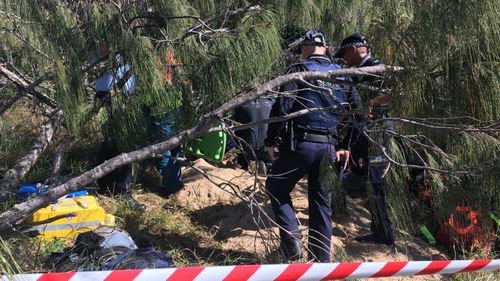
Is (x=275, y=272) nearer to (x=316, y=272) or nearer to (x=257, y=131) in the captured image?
(x=316, y=272)

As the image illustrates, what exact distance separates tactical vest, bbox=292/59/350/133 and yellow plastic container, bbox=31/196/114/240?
138 centimetres

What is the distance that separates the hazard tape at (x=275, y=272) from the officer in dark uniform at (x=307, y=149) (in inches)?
16.6

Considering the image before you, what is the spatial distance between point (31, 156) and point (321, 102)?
61.9 inches

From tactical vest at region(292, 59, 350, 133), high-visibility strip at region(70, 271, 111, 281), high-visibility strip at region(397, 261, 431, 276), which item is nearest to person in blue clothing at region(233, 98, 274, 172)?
tactical vest at region(292, 59, 350, 133)

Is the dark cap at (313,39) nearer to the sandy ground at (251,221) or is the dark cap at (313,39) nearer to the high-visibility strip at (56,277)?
the sandy ground at (251,221)

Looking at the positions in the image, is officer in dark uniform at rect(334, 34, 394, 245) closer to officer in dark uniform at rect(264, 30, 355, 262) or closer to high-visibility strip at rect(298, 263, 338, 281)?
officer in dark uniform at rect(264, 30, 355, 262)

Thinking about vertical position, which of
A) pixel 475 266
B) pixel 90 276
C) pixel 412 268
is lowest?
pixel 475 266

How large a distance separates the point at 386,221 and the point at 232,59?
44.0 inches

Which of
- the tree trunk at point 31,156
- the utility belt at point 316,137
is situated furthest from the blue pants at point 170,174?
the tree trunk at point 31,156

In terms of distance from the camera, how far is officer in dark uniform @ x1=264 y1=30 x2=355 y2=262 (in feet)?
10.9

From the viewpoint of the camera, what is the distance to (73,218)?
3857 millimetres

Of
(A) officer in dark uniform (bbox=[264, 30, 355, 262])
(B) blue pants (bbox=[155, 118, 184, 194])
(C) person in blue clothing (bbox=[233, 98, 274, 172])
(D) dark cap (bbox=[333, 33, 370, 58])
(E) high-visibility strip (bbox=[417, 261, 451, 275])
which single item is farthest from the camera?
(B) blue pants (bbox=[155, 118, 184, 194])

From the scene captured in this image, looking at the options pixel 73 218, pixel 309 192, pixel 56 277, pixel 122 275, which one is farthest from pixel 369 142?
pixel 73 218

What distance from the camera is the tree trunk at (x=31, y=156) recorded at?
10.6 ft
